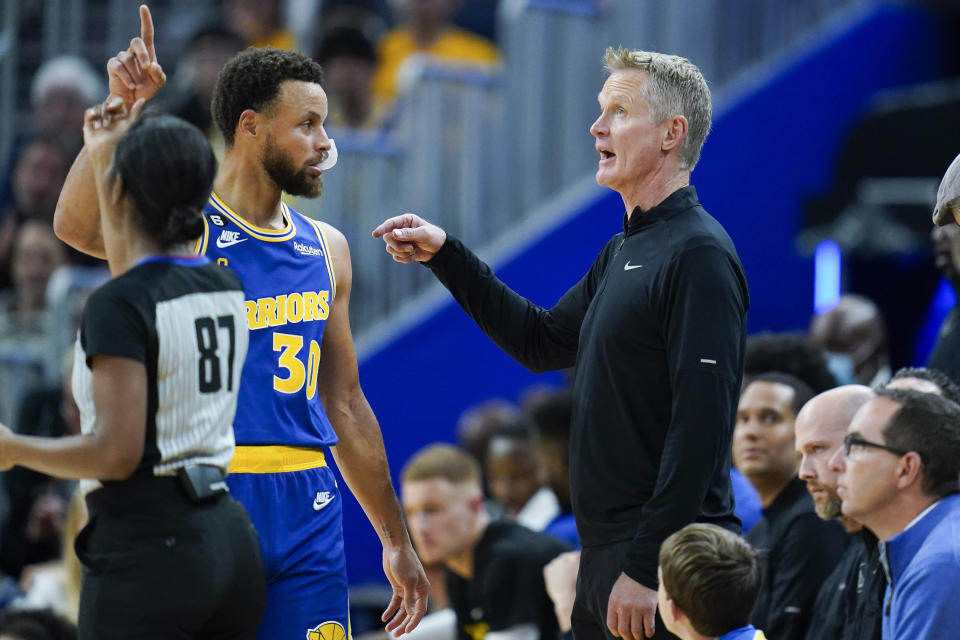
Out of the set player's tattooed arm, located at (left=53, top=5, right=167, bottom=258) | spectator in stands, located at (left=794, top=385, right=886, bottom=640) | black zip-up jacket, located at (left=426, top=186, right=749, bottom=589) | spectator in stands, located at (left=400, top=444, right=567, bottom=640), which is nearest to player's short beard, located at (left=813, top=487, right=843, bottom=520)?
spectator in stands, located at (left=794, top=385, right=886, bottom=640)

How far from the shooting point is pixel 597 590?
3.74m

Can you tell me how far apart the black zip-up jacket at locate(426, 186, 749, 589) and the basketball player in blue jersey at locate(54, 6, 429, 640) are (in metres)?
0.63

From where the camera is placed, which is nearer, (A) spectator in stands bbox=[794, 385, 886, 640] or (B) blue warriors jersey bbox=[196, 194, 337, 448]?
(B) blue warriors jersey bbox=[196, 194, 337, 448]

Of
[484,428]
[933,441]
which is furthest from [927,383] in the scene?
[484,428]

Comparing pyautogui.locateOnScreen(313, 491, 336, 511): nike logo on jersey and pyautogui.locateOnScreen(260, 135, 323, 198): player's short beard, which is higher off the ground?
pyautogui.locateOnScreen(260, 135, 323, 198): player's short beard

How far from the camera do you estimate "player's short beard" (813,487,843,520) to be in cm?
478

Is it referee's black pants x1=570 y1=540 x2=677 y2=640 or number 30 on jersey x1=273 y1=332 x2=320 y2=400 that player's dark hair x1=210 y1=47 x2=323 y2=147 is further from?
referee's black pants x1=570 y1=540 x2=677 y2=640

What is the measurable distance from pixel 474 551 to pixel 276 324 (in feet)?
8.38

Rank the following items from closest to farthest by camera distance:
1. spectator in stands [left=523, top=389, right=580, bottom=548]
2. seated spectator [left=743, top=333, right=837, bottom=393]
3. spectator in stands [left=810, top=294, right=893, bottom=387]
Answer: seated spectator [left=743, top=333, right=837, bottom=393] < spectator in stands [left=523, top=389, right=580, bottom=548] < spectator in stands [left=810, top=294, right=893, bottom=387]

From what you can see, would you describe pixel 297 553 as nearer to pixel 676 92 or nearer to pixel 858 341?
pixel 676 92

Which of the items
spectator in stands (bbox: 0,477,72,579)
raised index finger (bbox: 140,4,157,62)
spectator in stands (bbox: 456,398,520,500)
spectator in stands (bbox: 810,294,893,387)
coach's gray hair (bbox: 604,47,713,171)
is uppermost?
raised index finger (bbox: 140,4,157,62)

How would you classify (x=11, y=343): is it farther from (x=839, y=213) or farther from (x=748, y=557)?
(x=748, y=557)

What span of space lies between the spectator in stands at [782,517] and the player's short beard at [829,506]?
1.15 ft

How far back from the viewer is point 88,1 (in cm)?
1116
